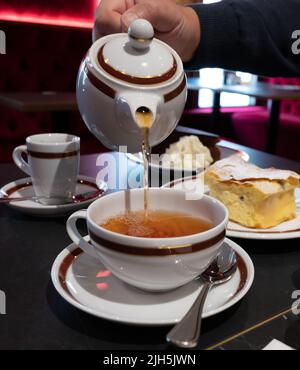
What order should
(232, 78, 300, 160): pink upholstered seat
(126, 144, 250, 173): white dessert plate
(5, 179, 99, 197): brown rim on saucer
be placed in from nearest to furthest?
(5, 179, 99, 197): brown rim on saucer
(126, 144, 250, 173): white dessert plate
(232, 78, 300, 160): pink upholstered seat

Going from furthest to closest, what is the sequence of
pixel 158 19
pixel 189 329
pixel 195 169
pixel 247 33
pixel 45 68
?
pixel 45 68 → pixel 247 33 → pixel 195 169 → pixel 158 19 → pixel 189 329

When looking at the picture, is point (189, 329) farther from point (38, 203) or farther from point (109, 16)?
point (109, 16)

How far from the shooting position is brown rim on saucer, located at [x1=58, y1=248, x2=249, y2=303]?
52 centimetres

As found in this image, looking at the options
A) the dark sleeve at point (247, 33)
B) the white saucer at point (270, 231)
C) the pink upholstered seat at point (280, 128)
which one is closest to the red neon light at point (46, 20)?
the pink upholstered seat at point (280, 128)

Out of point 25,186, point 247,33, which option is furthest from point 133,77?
point 247,33

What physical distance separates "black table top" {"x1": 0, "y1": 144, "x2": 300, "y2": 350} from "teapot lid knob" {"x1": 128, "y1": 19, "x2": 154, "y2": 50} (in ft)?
1.16

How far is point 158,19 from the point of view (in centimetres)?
94

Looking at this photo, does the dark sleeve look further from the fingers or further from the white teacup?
the white teacup

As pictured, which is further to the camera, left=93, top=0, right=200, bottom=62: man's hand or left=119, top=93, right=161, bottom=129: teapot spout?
left=93, top=0, right=200, bottom=62: man's hand

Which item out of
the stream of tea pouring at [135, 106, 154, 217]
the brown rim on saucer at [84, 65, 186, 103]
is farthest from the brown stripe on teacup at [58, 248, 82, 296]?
the brown rim on saucer at [84, 65, 186, 103]

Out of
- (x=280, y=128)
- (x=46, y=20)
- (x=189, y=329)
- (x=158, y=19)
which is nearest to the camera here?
(x=189, y=329)

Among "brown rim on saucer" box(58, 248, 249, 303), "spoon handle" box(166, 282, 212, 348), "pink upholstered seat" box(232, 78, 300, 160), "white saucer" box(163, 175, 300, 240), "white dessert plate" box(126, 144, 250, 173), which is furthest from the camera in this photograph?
"pink upholstered seat" box(232, 78, 300, 160)

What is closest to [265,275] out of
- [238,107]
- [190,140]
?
[190,140]

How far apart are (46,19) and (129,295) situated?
366 centimetres
